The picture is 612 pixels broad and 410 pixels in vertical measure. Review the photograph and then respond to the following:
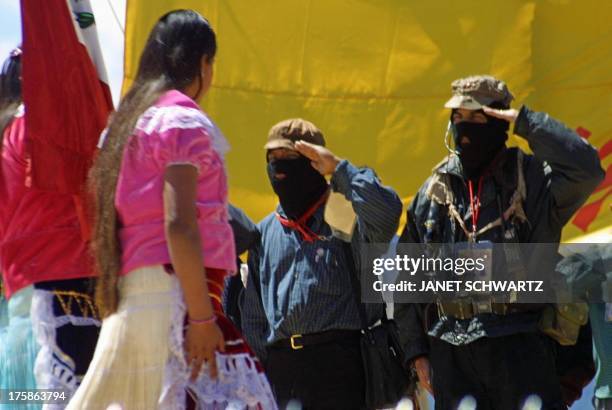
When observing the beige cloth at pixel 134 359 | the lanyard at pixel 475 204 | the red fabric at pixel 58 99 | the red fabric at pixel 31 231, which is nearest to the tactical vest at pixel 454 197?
the lanyard at pixel 475 204

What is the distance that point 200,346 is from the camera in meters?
3.55

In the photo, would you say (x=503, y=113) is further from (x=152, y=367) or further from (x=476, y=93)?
(x=152, y=367)

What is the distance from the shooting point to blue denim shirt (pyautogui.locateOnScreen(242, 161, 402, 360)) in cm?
503

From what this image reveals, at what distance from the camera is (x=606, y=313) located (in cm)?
562

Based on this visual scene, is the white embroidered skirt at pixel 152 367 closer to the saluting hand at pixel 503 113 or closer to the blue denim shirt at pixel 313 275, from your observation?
the blue denim shirt at pixel 313 275

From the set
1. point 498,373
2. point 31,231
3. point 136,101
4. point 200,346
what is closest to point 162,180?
point 136,101

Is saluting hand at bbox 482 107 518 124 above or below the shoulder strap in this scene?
above

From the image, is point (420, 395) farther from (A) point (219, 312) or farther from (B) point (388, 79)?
(A) point (219, 312)

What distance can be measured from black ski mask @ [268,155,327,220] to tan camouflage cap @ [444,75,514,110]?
2.35 ft

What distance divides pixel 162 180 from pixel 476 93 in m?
1.87

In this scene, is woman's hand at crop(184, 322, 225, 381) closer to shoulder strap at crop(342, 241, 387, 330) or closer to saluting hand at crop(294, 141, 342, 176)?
saluting hand at crop(294, 141, 342, 176)

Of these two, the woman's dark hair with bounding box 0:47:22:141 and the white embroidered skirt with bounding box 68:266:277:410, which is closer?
the white embroidered skirt with bounding box 68:266:277:410

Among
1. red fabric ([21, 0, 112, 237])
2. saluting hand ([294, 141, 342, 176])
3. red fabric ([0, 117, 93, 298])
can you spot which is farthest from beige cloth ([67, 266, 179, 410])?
saluting hand ([294, 141, 342, 176])

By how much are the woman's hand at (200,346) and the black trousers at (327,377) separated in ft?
5.79
